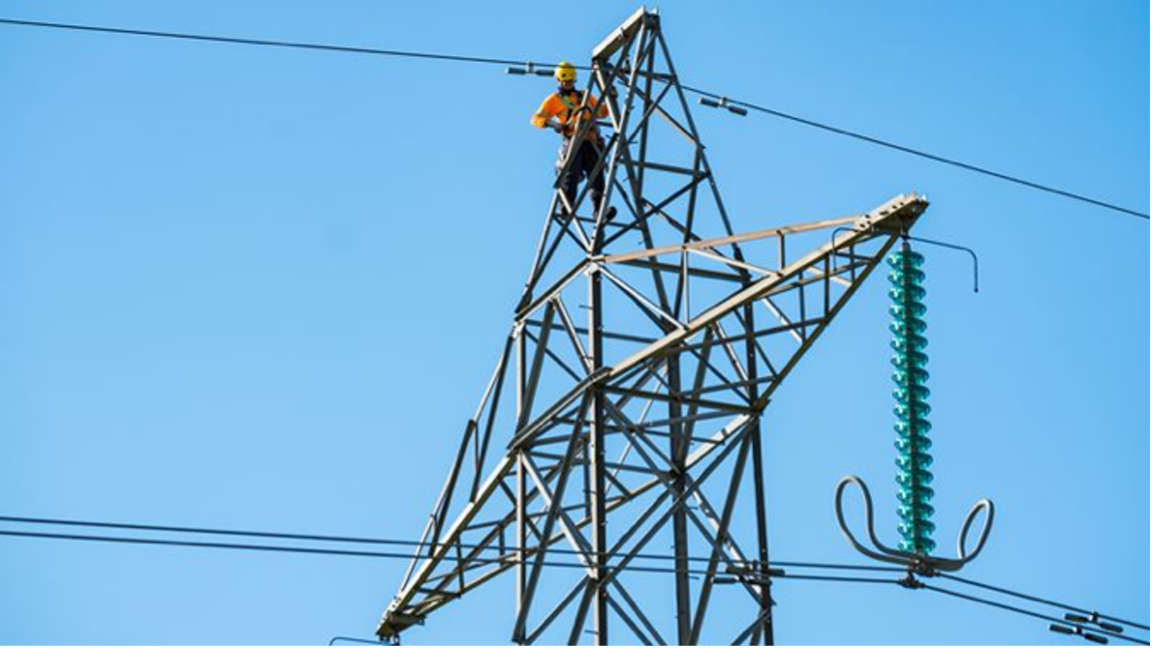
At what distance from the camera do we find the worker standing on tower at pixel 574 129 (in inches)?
1293

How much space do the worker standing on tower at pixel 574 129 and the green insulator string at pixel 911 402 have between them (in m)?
4.48

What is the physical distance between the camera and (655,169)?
32.4 meters

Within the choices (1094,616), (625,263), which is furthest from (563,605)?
(1094,616)

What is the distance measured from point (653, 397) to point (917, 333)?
3.31 metres

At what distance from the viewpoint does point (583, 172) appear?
33188 millimetres

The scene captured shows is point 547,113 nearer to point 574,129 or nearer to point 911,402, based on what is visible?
point 574,129

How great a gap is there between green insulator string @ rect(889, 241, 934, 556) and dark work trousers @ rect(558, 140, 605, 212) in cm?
520

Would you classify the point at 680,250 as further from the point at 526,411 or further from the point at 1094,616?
the point at 1094,616

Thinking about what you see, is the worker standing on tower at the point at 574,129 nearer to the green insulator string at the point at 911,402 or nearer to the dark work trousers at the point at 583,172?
the dark work trousers at the point at 583,172

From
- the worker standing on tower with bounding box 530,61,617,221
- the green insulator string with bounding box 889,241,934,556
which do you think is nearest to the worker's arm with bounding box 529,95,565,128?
the worker standing on tower with bounding box 530,61,617,221

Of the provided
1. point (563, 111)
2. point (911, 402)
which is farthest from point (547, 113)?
point (911, 402)

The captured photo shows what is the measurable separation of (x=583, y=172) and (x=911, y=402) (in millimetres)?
6499

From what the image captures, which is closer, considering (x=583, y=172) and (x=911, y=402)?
(x=911, y=402)

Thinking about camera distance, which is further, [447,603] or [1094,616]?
[447,603]
